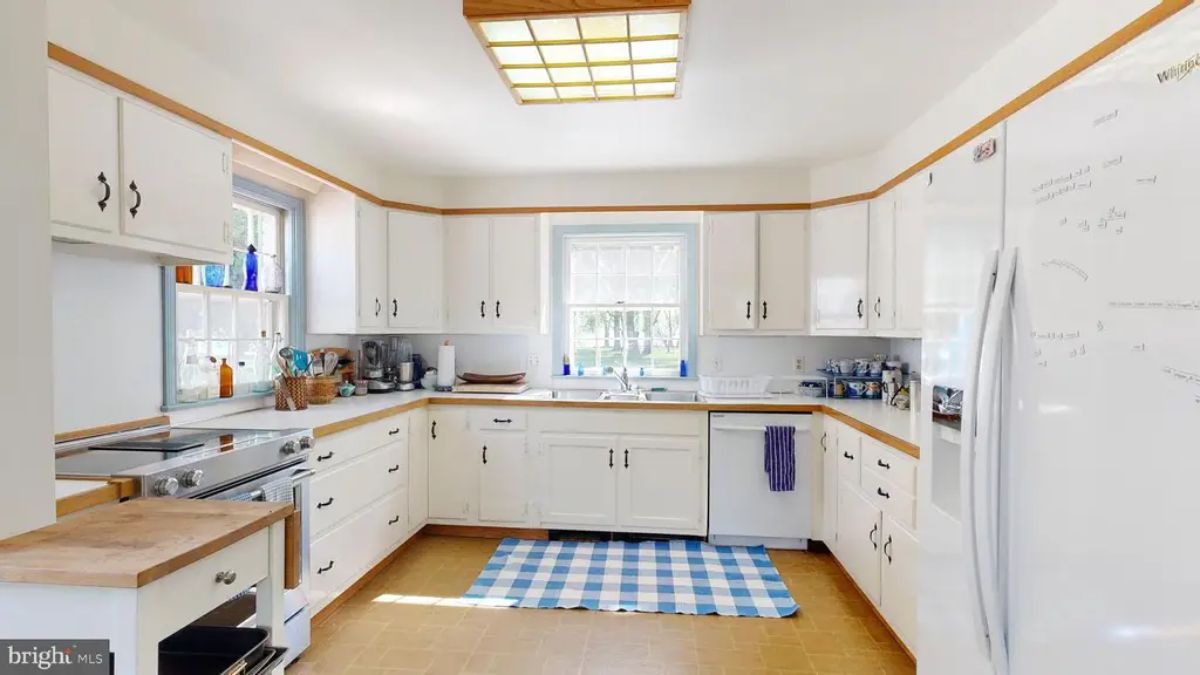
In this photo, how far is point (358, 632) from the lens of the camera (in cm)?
255

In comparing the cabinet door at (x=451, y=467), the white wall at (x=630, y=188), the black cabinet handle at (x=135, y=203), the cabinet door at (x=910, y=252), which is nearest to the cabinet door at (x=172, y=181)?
the black cabinet handle at (x=135, y=203)

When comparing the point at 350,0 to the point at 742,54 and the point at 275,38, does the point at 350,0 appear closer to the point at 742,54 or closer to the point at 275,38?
the point at 275,38

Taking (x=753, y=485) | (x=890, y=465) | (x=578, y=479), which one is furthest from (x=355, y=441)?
(x=890, y=465)

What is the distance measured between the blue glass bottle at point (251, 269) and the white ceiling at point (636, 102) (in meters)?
0.82

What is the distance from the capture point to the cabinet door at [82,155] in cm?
169

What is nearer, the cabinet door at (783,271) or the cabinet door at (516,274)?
the cabinet door at (783,271)

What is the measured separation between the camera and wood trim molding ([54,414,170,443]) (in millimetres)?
2035

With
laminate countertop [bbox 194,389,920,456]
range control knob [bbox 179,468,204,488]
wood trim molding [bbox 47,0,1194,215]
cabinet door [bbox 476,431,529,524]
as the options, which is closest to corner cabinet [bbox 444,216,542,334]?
wood trim molding [bbox 47,0,1194,215]

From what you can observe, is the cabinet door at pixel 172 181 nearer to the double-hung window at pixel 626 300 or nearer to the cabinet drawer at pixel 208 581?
the cabinet drawer at pixel 208 581

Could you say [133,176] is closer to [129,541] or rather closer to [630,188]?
[129,541]

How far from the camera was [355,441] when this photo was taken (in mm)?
2885

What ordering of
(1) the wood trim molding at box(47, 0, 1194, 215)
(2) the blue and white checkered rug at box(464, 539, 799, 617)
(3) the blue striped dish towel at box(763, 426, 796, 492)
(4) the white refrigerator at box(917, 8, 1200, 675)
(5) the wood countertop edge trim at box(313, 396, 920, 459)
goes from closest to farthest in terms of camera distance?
(4) the white refrigerator at box(917, 8, 1200, 675) → (1) the wood trim molding at box(47, 0, 1194, 215) → (2) the blue and white checkered rug at box(464, 539, 799, 617) → (5) the wood countertop edge trim at box(313, 396, 920, 459) → (3) the blue striped dish towel at box(763, 426, 796, 492)

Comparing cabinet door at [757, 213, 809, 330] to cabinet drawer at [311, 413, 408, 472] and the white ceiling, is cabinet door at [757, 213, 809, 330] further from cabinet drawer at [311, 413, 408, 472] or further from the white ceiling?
cabinet drawer at [311, 413, 408, 472]

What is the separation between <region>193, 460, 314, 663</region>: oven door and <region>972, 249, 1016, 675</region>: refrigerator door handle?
1847 millimetres
